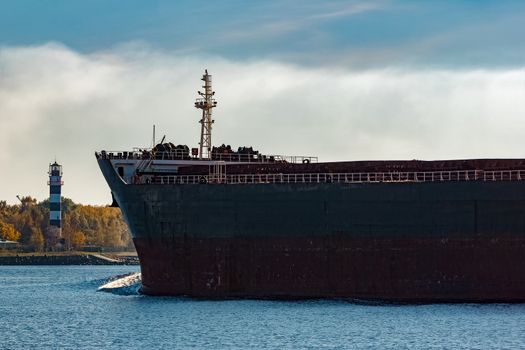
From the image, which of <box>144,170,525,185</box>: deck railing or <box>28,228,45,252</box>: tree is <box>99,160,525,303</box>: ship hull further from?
<box>28,228,45,252</box>: tree

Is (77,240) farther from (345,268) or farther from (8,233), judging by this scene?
(345,268)

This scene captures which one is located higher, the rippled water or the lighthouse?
the lighthouse

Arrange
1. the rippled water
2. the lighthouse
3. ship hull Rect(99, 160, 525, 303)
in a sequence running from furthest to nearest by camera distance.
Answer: the lighthouse, ship hull Rect(99, 160, 525, 303), the rippled water

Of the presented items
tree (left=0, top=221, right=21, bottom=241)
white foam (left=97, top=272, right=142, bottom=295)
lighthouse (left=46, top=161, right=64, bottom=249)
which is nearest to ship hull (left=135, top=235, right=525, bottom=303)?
white foam (left=97, top=272, right=142, bottom=295)

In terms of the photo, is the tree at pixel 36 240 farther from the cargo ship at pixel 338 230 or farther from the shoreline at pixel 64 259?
the cargo ship at pixel 338 230

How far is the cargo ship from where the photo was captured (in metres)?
53.5

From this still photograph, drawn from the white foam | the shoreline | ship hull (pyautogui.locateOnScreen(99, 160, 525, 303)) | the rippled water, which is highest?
the shoreline

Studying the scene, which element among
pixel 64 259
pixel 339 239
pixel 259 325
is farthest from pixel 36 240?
pixel 259 325

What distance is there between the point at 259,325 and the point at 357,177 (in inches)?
414

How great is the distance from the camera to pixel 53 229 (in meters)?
166

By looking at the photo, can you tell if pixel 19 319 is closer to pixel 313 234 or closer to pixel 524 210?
pixel 313 234

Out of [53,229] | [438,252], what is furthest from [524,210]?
[53,229]

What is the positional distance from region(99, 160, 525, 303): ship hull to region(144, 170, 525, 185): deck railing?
2.74ft

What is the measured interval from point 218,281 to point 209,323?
817 cm
